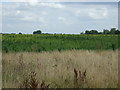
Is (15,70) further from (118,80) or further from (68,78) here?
(118,80)

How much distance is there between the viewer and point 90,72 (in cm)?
598

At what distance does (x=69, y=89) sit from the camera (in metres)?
4.77

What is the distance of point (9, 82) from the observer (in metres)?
5.21

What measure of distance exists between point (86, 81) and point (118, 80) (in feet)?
2.75

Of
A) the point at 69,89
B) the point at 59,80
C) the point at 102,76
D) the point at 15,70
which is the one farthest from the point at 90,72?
the point at 15,70

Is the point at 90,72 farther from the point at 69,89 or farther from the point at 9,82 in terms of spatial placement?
the point at 9,82

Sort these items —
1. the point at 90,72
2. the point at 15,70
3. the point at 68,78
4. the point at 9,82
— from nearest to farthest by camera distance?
the point at 9,82
the point at 68,78
the point at 90,72
the point at 15,70

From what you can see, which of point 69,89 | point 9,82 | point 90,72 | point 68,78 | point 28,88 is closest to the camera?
point 28,88

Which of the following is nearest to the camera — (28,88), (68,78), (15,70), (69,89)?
(28,88)

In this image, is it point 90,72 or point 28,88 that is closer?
point 28,88

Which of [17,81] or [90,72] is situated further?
[90,72]

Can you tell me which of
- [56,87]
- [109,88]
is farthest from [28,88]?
[109,88]

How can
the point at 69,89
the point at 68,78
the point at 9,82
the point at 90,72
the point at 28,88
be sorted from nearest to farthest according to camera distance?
the point at 28,88 → the point at 69,89 → the point at 9,82 → the point at 68,78 → the point at 90,72

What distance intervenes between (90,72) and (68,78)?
67 centimetres
